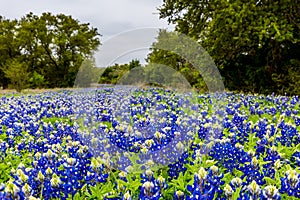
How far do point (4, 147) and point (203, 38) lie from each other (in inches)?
643

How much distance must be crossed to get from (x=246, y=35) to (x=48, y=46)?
37623mm

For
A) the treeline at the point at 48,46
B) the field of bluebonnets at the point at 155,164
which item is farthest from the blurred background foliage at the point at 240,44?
the treeline at the point at 48,46

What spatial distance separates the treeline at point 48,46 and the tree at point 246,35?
2823 centimetres

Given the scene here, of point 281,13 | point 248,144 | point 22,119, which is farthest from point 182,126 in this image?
point 281,13

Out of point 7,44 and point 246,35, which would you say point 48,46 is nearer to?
point 7,44

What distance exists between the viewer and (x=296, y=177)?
2967 millimetres

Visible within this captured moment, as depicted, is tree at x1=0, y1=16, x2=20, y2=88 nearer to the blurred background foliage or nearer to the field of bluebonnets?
the blurred background foliage

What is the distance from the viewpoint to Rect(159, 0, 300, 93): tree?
15992mm

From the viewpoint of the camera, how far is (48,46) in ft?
161

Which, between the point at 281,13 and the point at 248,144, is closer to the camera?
the point at 248,144

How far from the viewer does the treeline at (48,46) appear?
157ft

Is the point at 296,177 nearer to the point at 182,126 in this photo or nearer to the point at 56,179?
the point at 56,179

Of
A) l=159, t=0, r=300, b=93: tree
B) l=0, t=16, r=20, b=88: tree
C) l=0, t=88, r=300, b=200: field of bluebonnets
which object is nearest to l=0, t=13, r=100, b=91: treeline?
l=0, t=16, r=20, b=88: tree

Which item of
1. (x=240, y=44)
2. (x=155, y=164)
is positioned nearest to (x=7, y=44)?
(x=240, y=44)
